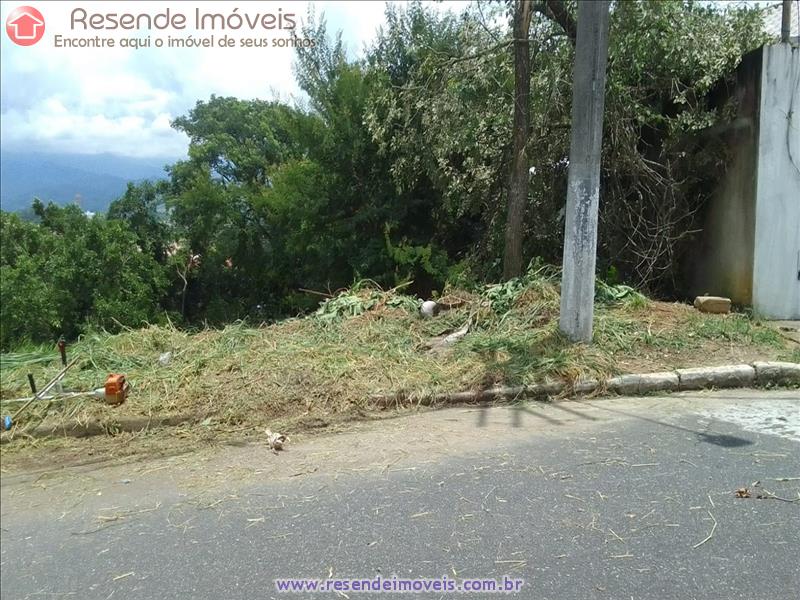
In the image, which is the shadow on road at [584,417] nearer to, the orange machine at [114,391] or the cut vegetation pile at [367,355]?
the cut vegetation pile at [367,355]

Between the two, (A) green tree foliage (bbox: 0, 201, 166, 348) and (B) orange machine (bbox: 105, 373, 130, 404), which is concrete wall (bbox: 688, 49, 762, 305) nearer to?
(B) orange machine (bbox: 105, 373, 130, 404)

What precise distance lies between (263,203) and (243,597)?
14.1 meters

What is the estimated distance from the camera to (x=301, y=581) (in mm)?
3053

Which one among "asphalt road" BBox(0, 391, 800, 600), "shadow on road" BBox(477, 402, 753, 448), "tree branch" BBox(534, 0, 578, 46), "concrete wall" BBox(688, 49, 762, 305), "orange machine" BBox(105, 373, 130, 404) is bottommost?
"asphalt road" BBox(0, 391, 800, 600)

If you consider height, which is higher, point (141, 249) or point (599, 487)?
point (141, 249)

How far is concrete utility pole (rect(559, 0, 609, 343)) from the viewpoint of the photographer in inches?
247

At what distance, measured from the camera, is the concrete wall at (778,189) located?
834 centimetres

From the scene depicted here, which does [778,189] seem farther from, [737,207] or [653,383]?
[653,383]

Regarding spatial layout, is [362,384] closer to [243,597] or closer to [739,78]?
[243,597]

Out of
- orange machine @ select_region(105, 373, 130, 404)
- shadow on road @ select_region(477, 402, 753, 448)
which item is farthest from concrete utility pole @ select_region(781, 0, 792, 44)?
orange machine @ select_region(105, 373, 130, 404)

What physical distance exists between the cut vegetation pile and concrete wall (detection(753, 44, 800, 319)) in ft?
3.43

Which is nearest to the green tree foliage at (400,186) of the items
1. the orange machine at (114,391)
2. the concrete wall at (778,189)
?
the concrete wall at (778,189)

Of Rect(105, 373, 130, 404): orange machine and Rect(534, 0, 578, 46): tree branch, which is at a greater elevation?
Rect(534, 0, 578, 46): tree branch

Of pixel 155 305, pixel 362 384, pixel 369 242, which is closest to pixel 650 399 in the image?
pixel 362 384
